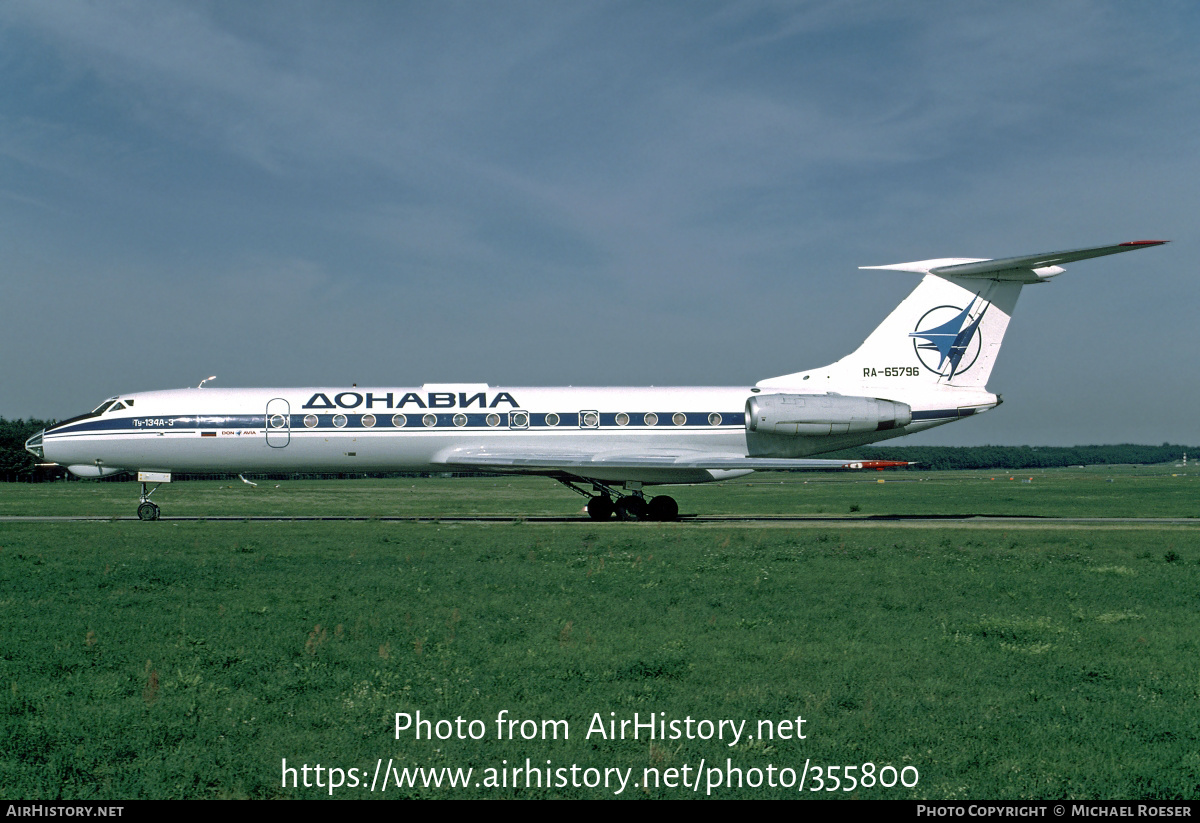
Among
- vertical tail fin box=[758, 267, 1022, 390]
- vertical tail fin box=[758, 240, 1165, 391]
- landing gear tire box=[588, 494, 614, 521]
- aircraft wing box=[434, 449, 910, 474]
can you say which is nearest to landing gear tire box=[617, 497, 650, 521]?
landing gear tire box=[588, 494, 614, 521]

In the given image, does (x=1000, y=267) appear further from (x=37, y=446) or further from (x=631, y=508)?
(x=37, y=446)

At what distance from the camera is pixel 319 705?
267 inches

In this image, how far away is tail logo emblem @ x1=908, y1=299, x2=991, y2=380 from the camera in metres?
27.2

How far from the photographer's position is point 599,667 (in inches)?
307

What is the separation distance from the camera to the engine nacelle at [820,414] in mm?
26172

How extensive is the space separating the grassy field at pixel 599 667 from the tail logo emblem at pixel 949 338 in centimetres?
1200

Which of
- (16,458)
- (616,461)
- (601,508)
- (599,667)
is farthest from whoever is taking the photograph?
(16,458)

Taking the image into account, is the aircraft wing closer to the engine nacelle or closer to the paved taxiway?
the engine nacelle

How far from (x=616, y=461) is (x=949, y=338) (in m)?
10.8

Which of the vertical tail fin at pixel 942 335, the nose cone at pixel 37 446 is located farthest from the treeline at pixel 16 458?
the vertical tail fin at pixel 942 335

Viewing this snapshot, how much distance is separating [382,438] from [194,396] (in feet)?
18.7

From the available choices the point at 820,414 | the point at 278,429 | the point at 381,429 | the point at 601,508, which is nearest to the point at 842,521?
the point at 820,414
